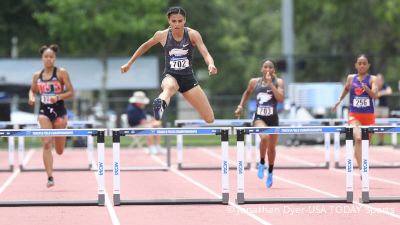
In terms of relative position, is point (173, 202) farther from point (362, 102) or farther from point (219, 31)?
point (219, 31)

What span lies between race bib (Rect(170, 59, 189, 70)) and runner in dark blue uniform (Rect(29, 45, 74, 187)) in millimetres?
2917

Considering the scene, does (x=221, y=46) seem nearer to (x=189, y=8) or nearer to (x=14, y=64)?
(x=189, y=8)

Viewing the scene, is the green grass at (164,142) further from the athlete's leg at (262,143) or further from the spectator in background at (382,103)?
the athlete's leg at (262,143)

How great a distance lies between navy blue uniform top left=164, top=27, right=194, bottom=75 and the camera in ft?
44.3

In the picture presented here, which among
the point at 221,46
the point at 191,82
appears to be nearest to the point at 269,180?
the point at 191,82

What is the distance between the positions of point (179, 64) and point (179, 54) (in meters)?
0.13

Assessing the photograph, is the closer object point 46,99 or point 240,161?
point 240,161

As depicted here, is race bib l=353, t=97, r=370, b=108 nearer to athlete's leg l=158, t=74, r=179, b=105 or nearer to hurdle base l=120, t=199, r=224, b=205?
hurdle base l=120, t=199, r=224, b=205

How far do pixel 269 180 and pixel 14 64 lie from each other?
2360cm

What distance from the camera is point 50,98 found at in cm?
1600

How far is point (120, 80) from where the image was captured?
130ft

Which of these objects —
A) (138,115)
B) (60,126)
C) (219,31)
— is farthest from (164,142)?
(219,31)

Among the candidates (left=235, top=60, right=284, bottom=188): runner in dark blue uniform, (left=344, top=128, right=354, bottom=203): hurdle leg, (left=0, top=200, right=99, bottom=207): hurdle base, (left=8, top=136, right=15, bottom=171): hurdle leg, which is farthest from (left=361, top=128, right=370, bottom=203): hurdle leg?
(left=8, top=136, right=15, bottom=171): hurdle leg

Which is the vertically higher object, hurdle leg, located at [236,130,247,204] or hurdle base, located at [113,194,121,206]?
hurdle leg, located at [236,130,247,204]
